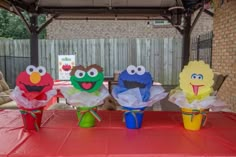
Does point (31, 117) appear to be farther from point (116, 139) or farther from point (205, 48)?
point (205, 48)

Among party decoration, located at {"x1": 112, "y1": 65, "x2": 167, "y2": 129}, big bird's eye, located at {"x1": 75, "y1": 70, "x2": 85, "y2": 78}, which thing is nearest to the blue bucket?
party decoration, located at {"x1": 112, "y1": 65, "x2": 167, "y2": 129}

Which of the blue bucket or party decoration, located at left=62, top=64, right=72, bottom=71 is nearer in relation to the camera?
the blue bucket

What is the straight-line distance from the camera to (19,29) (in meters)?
15.0

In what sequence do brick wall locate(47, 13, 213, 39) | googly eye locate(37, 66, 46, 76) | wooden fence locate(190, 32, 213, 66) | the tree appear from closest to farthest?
googly eye locate(37, 66, 46, 76) < wooden fence locate(190, 32, 213, 66) < brick wall locate(47, 13, 213, 39) < the tree

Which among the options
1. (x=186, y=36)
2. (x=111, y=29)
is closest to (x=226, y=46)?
(x=186, y=36)

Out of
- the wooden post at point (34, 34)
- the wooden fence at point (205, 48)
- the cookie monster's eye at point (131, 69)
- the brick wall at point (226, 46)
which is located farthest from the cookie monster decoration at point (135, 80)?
the wooden post at point (34, 34)

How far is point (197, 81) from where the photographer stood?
158 centimetres

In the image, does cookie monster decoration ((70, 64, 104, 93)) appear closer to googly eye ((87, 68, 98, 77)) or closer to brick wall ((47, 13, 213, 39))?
googly eye ((87, 68, 98, 77))

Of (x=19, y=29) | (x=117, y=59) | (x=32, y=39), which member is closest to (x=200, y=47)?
(x=117, y=59)

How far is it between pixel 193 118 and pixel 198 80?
9.3 inches

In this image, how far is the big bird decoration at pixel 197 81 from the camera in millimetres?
1569

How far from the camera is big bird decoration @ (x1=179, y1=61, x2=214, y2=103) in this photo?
1.57 metres

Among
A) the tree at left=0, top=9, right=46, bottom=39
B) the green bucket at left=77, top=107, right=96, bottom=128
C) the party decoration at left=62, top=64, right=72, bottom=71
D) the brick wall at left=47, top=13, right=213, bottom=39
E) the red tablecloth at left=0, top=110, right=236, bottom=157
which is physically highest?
the tree at left=0, top=9, right=46, bottom=39

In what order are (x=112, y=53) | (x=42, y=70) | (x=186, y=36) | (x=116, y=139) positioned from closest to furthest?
(x=116, y=139) → (x=42, y=70) → (x=186, y=36) → (x=112, y=53)
